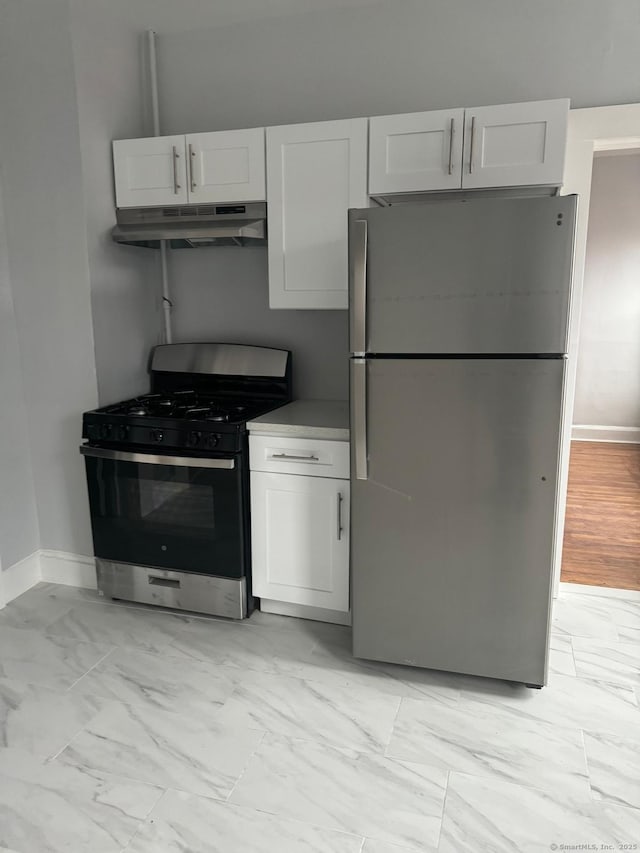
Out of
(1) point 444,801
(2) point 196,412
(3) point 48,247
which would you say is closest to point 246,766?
(1) point 444,801

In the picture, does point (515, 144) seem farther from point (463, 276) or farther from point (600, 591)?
point (600, 591)

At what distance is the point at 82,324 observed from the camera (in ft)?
9.43

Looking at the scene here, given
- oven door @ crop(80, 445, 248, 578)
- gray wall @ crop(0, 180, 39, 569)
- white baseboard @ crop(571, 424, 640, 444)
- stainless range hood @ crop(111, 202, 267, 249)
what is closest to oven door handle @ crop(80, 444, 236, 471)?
oven door @ crop(80, 445, 248, 578)

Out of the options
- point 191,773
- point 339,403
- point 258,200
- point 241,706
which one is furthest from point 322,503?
point 258,200

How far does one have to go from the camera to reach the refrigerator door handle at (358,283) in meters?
2.14

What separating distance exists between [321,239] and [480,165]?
70 centimetres

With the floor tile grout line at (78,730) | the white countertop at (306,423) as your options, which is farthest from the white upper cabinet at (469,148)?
the floor tile grout line at (78,730)

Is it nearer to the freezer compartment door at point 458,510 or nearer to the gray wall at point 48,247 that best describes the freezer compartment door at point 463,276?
the freezer compartment door at point 458,510

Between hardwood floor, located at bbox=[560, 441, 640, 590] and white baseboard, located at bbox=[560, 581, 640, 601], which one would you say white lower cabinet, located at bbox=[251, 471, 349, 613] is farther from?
hardwood floor, located at bbox=[560, 441, 640, 590]

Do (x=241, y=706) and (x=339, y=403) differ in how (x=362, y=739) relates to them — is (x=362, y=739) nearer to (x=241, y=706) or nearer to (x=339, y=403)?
(x=241, y=706)

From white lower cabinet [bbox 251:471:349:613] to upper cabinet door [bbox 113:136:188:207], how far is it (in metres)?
1.34

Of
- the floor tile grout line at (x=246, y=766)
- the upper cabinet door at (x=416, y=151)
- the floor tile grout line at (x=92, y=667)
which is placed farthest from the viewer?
the upper cabinet door at (x=416, y=151)

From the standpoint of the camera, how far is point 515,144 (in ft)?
8.00

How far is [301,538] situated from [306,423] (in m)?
0.49
